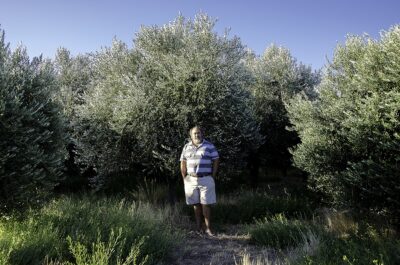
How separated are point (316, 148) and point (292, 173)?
10.1 meters

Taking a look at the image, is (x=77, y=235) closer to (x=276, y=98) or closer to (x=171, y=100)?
(x=171, y=100)

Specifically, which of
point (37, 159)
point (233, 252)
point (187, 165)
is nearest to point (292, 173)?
point (187, 165)

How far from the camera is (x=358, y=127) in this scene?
27.6ft

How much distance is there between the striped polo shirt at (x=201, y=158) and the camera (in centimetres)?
906

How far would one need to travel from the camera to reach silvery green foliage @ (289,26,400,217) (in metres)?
7.71

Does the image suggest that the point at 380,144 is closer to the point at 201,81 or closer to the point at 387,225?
the point at 387,225

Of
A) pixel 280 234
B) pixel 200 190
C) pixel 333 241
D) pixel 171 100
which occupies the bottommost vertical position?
pixel 280 234

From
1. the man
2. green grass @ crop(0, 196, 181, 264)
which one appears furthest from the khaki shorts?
→ green grass @ crop(0, 196, 181, 264)

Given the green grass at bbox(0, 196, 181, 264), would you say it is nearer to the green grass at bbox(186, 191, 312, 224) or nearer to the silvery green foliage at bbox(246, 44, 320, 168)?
the green grass at bbox(186, 191, 312, 224)

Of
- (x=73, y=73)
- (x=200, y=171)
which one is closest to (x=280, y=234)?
(x=200, y=171)

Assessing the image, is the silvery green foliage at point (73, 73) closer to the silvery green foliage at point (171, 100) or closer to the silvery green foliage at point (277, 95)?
the silvery green foliage at point (171, 100)

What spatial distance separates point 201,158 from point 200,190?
2.44 feet

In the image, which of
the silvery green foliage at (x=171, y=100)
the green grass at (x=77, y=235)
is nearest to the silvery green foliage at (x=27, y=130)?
the green grass at (x=77, y=235)

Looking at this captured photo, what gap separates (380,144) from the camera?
778 centimetres
